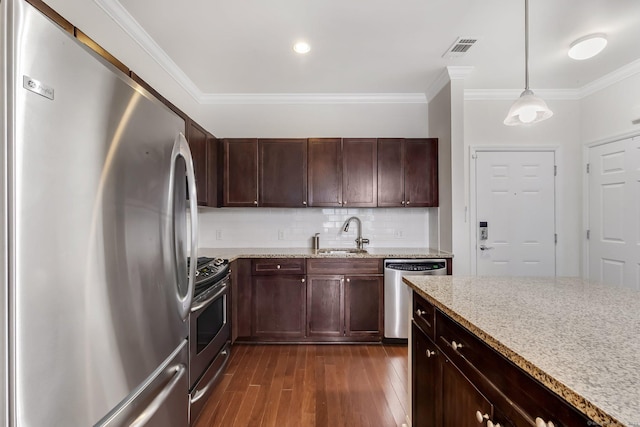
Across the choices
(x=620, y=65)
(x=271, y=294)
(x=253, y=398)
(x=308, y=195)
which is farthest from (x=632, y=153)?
(x=253, y=398)

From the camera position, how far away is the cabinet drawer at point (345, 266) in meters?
3.03

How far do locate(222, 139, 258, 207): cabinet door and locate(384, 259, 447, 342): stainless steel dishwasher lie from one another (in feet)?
5.51

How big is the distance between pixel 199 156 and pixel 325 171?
1313mm

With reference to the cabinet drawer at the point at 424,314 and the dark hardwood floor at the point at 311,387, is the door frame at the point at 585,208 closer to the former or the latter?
the dark hardwood floor at the point at 311,387

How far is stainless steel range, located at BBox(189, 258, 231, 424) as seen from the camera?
1.81 metres

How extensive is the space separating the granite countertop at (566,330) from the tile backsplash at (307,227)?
1981 millimetres

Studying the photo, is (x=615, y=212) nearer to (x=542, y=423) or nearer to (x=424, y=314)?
(x=424, y=314)

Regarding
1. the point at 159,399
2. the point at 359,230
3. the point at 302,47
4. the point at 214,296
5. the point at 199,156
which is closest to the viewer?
the point at 159,399

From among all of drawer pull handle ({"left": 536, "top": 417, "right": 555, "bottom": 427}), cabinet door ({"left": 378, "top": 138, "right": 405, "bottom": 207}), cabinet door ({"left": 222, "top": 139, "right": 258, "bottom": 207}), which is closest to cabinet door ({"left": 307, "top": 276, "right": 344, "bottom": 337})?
cabinet door ({"left": 378, "top": 138, "right": 405, "bottom": 207})

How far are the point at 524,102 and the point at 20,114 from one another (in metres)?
2.16

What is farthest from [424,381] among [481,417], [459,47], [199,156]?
[459,47]

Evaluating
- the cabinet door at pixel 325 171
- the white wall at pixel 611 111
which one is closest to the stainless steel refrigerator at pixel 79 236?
the cabinet door at pixel 325 171

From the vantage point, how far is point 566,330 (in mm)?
925

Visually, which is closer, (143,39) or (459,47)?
(143,39)
